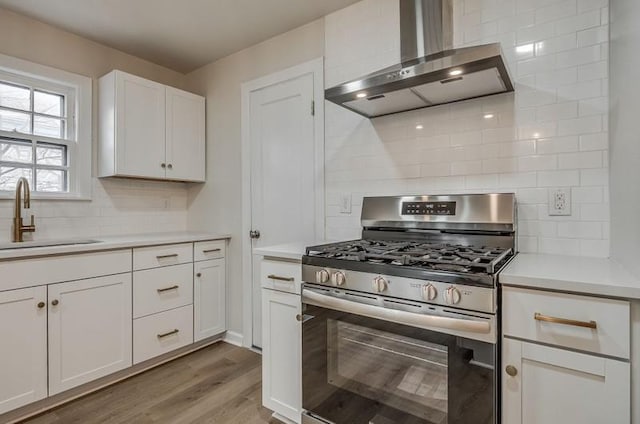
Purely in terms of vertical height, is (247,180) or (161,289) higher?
(247,180)

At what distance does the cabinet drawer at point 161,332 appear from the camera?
7.59 feet

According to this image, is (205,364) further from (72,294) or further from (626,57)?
(626,57)

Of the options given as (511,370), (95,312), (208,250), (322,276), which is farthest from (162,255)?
Answer: (511,370)

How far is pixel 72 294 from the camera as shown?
6.58ft

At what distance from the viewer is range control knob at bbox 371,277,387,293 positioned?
1.31 metres

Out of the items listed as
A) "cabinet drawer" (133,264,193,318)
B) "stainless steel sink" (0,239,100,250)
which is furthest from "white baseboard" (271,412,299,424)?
"stainless steel sink" (0,239,100,250)

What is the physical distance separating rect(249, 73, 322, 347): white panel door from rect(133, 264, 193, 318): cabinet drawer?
52cm

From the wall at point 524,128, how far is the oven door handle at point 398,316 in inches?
28.9

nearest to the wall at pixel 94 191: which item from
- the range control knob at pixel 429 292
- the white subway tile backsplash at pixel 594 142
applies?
the range control knob at pixel 429 292

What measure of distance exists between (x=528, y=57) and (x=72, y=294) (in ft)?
9.17

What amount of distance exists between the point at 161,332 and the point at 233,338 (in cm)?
63

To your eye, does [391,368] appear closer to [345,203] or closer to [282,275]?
[282,275]

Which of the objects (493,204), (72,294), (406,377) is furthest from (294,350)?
(72,294)

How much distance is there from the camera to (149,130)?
2736 mm
